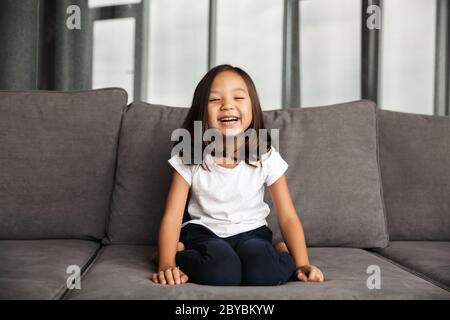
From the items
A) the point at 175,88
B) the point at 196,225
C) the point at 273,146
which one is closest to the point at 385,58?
the point at 175,88

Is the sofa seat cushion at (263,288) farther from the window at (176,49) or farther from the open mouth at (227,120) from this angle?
the window at (176,49)

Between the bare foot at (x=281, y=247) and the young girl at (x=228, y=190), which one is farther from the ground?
the young girl at (x=228, y=190)

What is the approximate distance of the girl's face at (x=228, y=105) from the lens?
4.20 ft

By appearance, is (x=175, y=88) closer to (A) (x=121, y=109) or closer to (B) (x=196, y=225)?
(A) (x=121, y=109)

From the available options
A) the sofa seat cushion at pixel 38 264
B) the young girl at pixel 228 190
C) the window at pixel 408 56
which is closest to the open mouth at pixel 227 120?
the young girl at pixel 228 190

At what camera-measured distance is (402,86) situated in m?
2.44

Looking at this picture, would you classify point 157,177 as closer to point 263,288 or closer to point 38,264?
point 38,264

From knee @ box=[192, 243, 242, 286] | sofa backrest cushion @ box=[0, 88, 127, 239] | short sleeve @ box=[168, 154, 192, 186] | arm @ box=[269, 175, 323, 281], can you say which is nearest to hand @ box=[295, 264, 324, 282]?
arm @ box=[269, 175, 323, 281]

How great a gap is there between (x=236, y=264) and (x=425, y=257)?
52 cm

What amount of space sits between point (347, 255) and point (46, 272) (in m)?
0.75

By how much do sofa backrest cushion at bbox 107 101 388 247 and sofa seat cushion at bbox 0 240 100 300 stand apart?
15 cm

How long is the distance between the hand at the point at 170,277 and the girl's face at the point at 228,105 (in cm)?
42

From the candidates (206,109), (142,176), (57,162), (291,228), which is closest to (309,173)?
(291,228)
